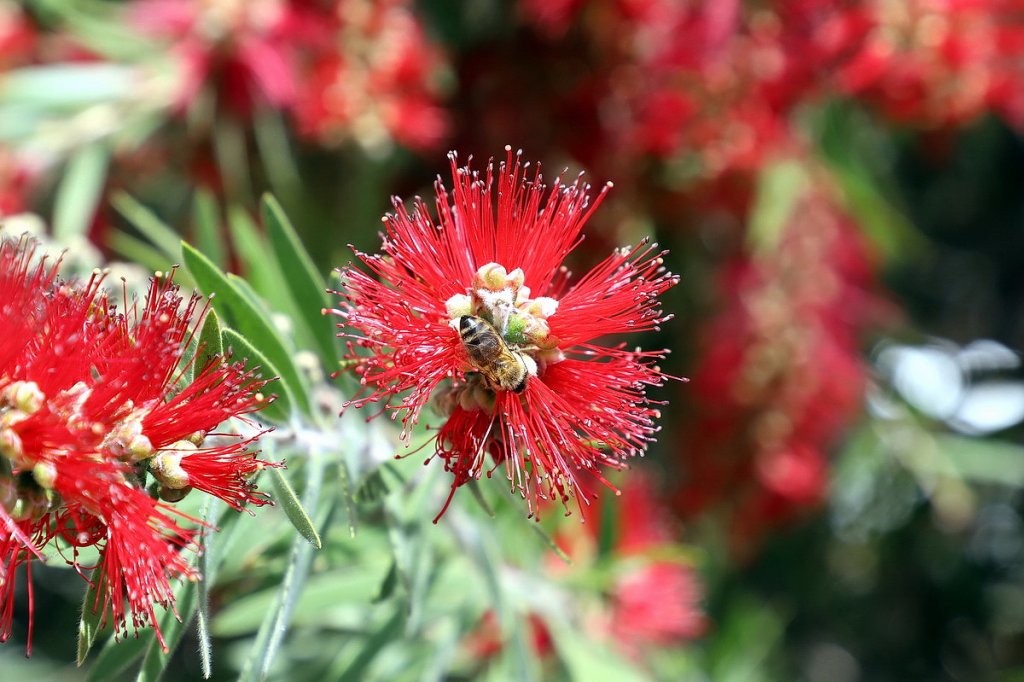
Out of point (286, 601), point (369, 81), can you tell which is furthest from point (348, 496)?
point (369, 81)

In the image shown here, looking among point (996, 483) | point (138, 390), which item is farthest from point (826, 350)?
point (138, 390)

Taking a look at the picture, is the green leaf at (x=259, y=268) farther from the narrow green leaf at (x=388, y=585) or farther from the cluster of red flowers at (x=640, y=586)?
the cluster of red flowers at (x=640, y=586)

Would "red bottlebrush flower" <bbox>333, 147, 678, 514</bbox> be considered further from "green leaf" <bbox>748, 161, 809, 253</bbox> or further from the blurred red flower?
"green leaf" <bbox>748, 161, 809, 253</bbox>

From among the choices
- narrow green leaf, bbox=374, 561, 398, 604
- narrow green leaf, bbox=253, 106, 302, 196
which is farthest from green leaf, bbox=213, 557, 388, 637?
narrow green leaf, bbox=253, 106, 302, 196

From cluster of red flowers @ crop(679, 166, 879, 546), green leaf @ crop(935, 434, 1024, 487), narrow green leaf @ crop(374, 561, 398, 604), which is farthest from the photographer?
green leaf @ crop(935, 434, 1024, 487)

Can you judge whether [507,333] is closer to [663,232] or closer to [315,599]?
[315,599]
